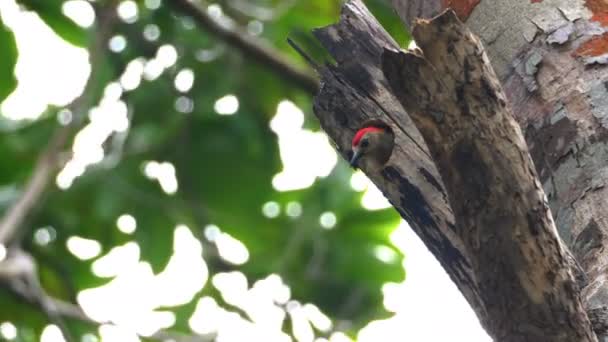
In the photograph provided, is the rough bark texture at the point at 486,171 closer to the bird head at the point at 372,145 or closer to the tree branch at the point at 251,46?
the bird head at the point at 372,145

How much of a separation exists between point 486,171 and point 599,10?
882 millimetres

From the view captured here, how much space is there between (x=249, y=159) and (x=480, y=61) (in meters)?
3.76

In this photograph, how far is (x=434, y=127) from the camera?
5.27 feet

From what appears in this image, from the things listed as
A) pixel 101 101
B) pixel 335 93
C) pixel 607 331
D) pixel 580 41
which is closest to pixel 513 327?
pixel 607 331

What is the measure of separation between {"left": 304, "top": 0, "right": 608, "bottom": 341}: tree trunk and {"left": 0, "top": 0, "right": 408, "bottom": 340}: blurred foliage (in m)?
2.79

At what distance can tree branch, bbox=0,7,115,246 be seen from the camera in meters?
3.87

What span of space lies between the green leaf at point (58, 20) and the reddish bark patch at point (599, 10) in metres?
3.05

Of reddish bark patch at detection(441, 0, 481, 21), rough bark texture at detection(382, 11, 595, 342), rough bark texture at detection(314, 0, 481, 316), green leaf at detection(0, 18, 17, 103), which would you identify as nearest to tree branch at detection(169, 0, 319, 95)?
green leaf at detection(0, 18, 17, 103)

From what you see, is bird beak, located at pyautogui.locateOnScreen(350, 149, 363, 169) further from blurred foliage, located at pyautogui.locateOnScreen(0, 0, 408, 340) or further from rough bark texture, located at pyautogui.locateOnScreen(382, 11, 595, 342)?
blurred foliage, located at pyautogui.locateOnScreen(0, 0, 408, 340)

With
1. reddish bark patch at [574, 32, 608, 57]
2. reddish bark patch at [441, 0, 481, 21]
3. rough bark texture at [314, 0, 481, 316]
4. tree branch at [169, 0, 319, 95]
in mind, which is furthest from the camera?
tree branch at [169, 0, 319, 95]

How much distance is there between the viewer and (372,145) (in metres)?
2.03

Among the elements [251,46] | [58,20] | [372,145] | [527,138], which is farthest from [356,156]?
[58,20]

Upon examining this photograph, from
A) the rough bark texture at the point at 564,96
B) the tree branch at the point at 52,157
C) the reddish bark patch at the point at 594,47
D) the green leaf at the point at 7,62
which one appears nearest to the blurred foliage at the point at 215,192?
the green leaf at the point at 7,62

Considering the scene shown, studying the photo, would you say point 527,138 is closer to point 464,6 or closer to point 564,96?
point 564,96
